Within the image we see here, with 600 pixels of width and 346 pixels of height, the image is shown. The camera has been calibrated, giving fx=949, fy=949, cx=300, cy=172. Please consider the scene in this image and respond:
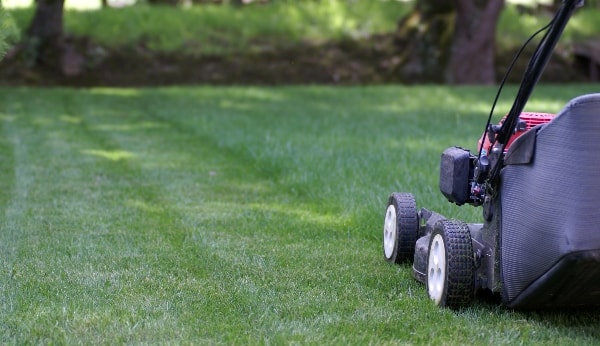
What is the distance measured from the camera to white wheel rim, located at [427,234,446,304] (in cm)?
449

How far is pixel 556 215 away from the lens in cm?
388

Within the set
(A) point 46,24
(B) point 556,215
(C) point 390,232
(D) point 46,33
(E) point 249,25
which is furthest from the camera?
(E) point 249,25

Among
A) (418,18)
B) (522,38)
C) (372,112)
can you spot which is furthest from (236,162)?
(522,38)

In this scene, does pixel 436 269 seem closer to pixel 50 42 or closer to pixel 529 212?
pixel 529 212

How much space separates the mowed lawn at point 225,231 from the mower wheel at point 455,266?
0.07 metres

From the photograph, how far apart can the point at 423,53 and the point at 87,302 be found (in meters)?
16.2

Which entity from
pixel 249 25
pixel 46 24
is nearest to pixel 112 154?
pixel 46 24

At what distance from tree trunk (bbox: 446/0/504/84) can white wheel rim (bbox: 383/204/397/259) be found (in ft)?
44.6

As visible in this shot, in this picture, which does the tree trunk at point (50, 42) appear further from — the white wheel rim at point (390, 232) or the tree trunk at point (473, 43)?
the white wheel rim at point (390, 232)

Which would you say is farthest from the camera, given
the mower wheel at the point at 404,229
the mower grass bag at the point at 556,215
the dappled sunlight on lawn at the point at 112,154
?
the dappled sunlight on lawn at the point at 112,154

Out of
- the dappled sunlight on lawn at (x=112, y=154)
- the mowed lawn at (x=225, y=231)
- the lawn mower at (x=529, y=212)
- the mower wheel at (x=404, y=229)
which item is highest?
the lawn mower at (x=529, y=212)

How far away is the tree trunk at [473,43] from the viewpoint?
732 inches

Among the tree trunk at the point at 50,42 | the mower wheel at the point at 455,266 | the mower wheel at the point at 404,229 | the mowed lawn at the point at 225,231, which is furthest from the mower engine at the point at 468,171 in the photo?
the tree trunk at the point at 50,42

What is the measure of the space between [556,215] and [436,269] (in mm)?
880
